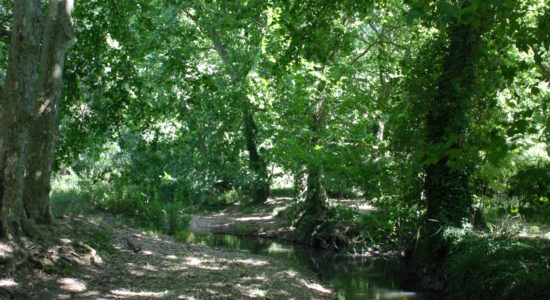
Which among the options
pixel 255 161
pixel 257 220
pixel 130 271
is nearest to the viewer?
pixel 130 271

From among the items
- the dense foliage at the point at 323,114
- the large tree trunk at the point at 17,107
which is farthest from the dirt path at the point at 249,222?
the large tree trunk at the point at 17,107

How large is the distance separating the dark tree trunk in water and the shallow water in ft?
3.39

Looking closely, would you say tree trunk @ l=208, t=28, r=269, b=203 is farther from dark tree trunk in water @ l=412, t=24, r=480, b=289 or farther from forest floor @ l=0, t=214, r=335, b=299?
dark tree trunk in water @ l=412, t=24, r=480, b=289

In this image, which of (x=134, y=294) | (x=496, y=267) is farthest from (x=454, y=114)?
(x=134, y=294)

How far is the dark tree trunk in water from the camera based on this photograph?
37.4ft

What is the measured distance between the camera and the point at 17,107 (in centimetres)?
690

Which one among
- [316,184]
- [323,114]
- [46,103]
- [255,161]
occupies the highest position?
[323,114]

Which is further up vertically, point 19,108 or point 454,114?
point 454,114

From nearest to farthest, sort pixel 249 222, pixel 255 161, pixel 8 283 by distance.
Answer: pixel 8 283, pixel 249 222, pixel 255 161

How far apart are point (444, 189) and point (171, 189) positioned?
15.4 meters

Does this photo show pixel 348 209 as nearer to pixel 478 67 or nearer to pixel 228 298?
pixel 478 67

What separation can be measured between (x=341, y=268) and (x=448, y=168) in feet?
13.6

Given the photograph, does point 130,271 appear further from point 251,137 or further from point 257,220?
point 257,220

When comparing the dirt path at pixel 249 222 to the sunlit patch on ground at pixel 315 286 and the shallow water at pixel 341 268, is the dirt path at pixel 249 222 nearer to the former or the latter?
the shallow water at pixel 341 268
